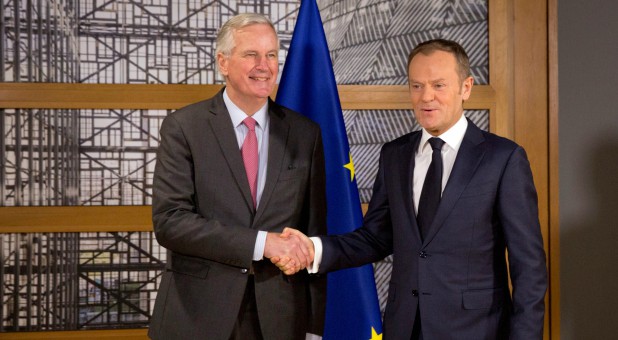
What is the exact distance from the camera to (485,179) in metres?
1.62

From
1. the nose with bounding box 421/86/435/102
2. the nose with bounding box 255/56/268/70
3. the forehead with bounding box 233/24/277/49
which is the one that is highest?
the forehead with bounding box 233/24/277/49

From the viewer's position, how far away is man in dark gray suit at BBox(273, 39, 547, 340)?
1.57 metres

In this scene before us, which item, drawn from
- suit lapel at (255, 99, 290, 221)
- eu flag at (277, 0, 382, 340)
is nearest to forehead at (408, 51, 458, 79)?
suit lapel at (255, 99, 290, 221)

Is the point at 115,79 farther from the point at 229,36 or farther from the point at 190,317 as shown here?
the point at 190,317

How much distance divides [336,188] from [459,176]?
83 cm

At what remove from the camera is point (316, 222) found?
1.83m

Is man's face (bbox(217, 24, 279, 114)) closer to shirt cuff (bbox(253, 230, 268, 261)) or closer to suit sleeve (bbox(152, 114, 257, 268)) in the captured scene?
suit sleeve (bbox(152, 114, 257, 268))

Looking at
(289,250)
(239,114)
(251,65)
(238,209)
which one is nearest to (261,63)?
(251,65)

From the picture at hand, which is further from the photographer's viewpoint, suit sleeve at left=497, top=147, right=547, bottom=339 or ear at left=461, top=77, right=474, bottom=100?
ear at left=461, top=77, right=474, bottom=100

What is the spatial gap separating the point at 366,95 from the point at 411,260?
48.3 inches

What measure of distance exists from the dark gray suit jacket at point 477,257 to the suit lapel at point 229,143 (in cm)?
41

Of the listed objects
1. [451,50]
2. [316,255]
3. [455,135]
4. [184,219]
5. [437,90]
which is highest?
Answer: [451,50]

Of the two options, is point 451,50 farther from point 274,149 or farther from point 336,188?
point 336,188

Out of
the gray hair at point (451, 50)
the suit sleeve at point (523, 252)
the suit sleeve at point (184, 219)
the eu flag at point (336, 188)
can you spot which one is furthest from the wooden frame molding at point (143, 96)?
the suit sleeve at point (523, 252)
